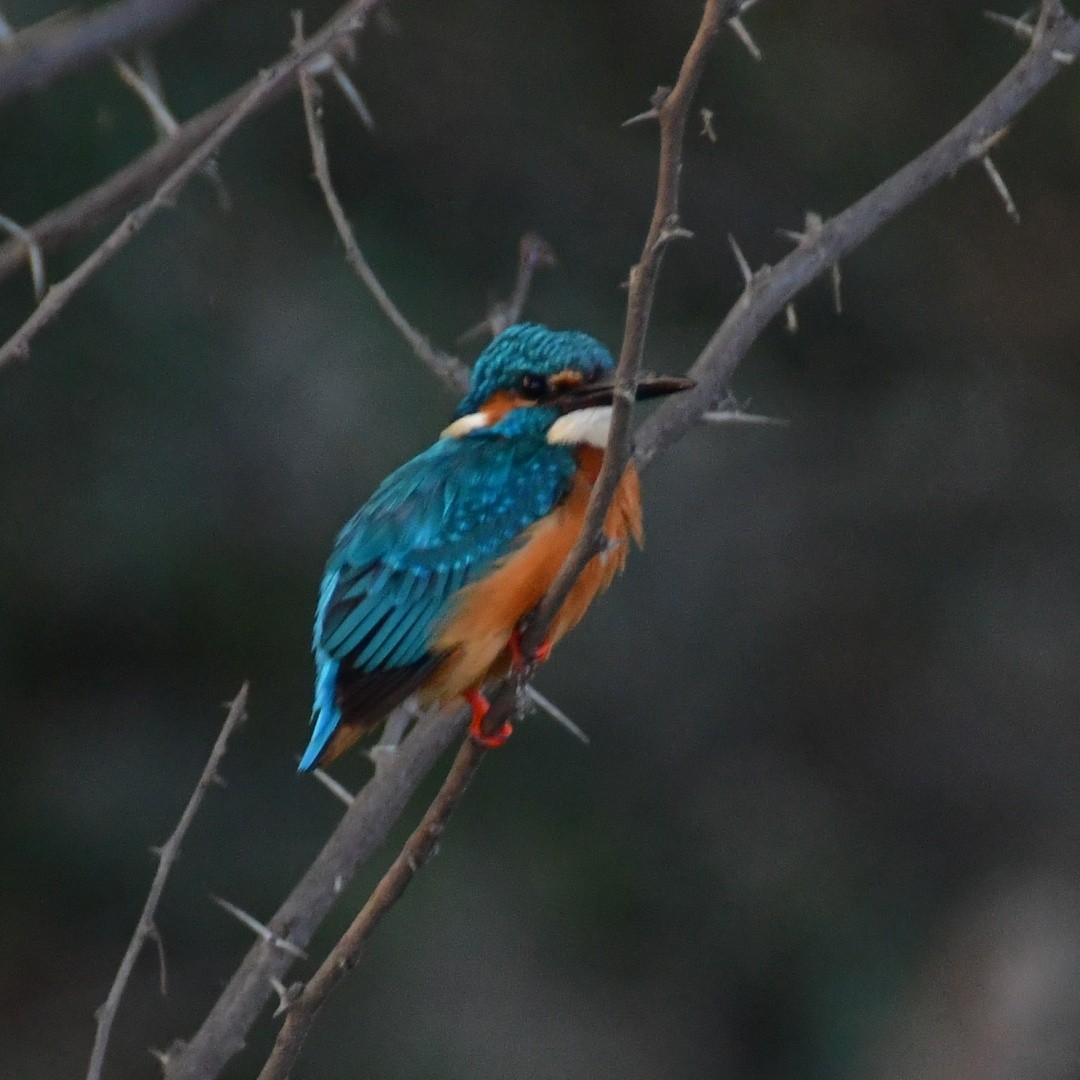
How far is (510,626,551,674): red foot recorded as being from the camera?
299 cm

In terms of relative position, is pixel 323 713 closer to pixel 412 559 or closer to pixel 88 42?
pixel 412 559

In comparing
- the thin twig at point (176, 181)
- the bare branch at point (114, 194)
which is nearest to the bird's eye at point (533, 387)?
the bare branch at point (114, 194)

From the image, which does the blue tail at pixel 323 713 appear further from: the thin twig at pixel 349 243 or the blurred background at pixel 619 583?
the blurred background at pixel 619 583

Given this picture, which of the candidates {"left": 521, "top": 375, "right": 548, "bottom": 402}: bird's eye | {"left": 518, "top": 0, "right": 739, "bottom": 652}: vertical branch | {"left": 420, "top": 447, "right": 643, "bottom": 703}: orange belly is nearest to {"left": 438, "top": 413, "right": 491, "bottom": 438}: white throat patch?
{"left": 521, "top": 375, "right": 548, "bottom": 402}: bird's eye

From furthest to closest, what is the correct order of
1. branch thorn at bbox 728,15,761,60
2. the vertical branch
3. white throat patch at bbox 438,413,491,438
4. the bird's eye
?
white throat patch at bbox 438,413,491,438 → the bird's eye → branch thorn at bbox 728,15,761,60 → the vertical branch

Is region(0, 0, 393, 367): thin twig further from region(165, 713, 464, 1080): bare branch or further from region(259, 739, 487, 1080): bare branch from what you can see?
region(165, 713, 464, 1080): bare branch

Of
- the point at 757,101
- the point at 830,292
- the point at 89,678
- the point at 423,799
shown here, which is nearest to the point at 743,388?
the point at 830,292

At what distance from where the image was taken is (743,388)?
6363mm

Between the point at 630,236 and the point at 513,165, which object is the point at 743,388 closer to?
the point at 630,236

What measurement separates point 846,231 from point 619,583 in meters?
3.07

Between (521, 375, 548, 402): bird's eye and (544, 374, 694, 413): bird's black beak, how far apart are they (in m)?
0.03

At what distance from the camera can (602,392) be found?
3465 millimetres

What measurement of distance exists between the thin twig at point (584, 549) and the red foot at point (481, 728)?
0.05 ft

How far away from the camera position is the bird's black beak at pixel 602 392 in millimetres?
3076
